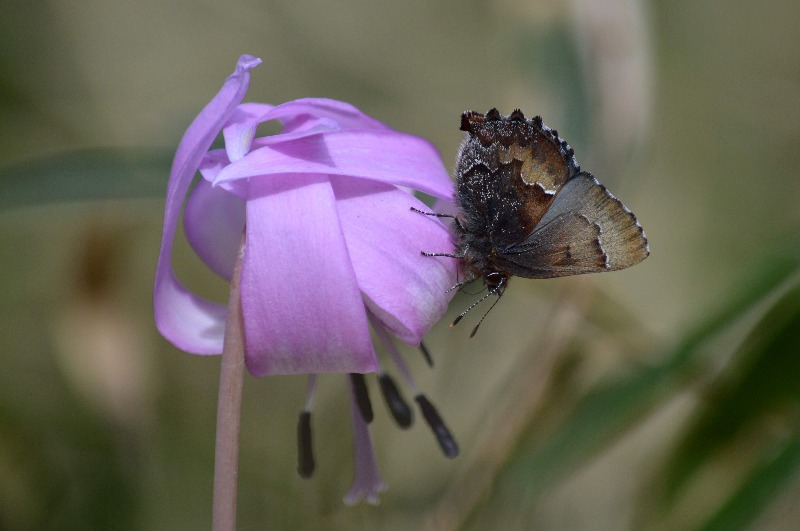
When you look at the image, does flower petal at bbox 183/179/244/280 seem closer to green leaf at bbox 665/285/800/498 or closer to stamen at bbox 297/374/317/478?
stamen at bbox 297/374/317/478

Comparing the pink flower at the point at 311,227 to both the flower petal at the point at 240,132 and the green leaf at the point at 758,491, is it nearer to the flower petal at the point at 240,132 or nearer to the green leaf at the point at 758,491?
the flower petal at the point at 240,132

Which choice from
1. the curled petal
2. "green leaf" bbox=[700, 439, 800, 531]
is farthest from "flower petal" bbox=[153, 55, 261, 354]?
"green leaf" bbox=[700, 439, 800, 531]

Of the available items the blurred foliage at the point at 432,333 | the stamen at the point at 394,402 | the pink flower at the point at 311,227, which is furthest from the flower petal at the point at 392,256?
the blurred foliage at the point at 432,333

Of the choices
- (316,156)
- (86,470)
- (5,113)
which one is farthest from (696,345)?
(5,113)

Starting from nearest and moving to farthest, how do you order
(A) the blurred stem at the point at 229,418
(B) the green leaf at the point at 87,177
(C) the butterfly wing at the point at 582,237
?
(A) the blurred stem at the point at 229,418
(C) the butterfly wing at the point at 582,237
(B) the green leaf at the point at 87,177

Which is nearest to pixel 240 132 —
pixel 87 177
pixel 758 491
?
pixel 87 177

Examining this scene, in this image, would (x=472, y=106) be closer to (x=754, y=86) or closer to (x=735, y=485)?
(x=754, y=86)
